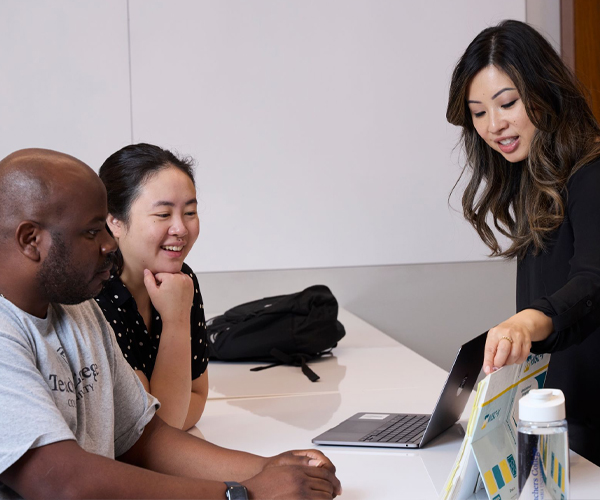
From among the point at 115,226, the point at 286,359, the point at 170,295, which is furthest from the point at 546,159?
the point at 286,359

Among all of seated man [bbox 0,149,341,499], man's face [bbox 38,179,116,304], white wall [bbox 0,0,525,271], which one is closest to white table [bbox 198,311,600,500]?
seated man [bbox 0,149,341,499]

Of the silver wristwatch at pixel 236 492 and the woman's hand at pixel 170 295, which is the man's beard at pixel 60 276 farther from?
the woman's hand at pixel 170 295

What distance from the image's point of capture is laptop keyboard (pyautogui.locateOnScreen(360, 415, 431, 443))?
1244mm

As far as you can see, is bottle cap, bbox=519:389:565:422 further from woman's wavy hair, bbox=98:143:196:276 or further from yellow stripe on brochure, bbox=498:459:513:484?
woman's wavy hair, bbox=98:143:196:276

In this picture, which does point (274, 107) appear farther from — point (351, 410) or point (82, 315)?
point (82, 315)

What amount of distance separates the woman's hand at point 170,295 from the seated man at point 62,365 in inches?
16.0

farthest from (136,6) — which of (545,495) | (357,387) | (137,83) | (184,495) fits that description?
(545,495)

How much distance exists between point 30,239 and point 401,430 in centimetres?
77

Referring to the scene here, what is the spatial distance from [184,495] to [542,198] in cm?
92

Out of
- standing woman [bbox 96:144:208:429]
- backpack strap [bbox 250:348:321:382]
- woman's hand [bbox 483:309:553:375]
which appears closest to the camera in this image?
woman's hand [bbox 483:309:553:375]

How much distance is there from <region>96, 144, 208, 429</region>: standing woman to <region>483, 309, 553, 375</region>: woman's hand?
670 mm

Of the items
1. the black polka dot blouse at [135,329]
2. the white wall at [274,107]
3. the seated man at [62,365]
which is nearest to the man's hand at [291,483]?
the seated man at [62,365]

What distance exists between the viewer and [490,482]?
33.6 inches

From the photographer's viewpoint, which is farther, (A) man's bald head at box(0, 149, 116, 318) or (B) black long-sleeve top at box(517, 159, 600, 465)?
(B) black long-sleeve top at box(517, 159, 600, 465)
